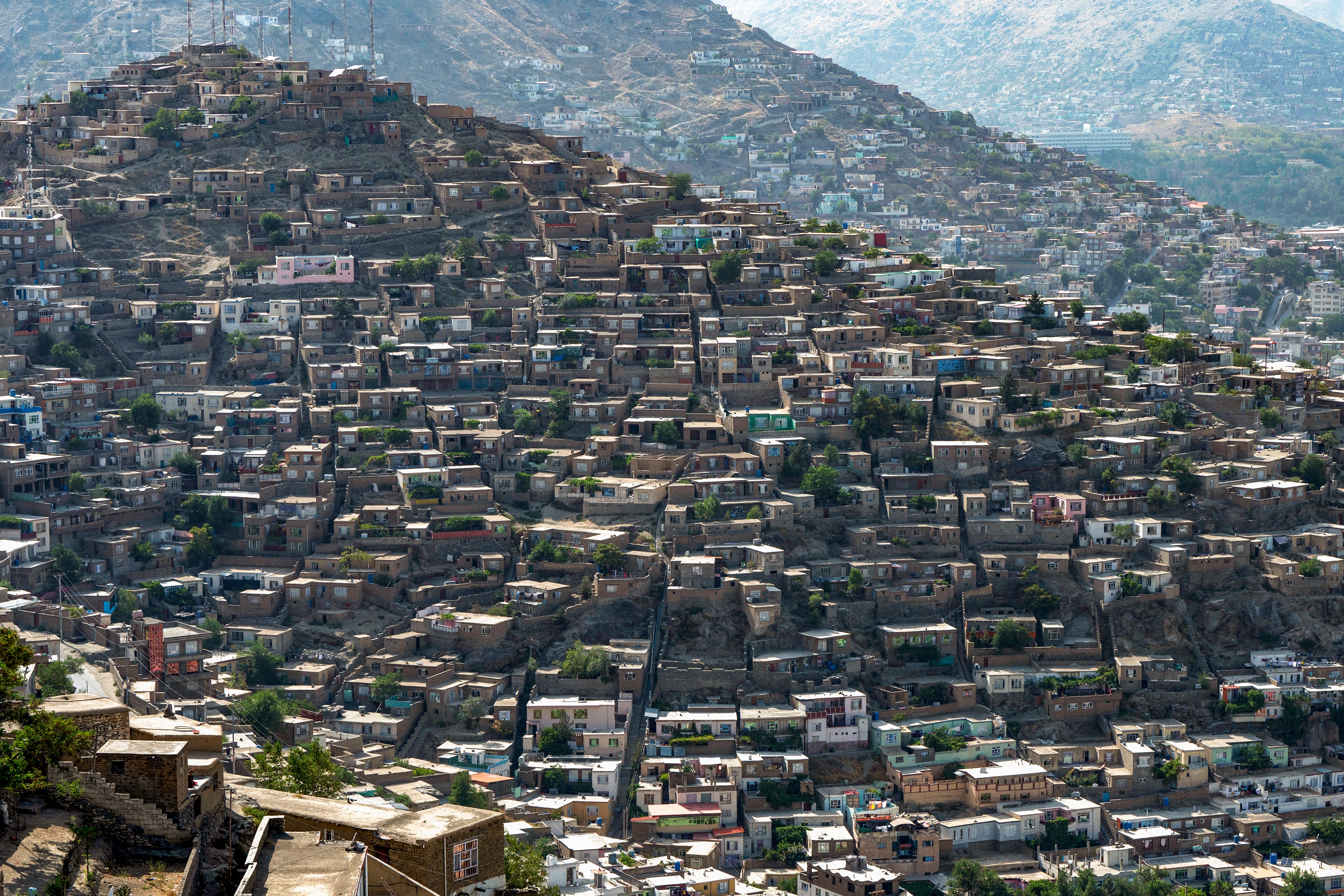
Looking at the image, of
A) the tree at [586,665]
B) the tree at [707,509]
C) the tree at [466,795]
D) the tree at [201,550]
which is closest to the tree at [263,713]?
the tree at [466,795]

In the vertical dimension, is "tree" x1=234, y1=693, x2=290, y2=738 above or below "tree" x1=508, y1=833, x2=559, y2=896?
below

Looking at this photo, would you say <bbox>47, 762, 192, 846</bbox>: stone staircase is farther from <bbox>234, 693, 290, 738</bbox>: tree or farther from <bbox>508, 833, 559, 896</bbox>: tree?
<bbox>234, 693, 290, 738</bbox>: tree

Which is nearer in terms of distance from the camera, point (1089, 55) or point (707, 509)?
point (707, 509)

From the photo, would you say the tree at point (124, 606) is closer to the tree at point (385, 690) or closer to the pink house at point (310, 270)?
the tree at point (385, 690)

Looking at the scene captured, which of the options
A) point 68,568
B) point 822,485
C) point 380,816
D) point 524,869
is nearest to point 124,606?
point 68,568

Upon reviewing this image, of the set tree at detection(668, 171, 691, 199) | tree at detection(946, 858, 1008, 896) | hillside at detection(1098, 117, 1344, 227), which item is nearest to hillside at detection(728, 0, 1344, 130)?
hillside at detection(1098, 117, 1344, 227)

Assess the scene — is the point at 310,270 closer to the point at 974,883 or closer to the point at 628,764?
the point at 628,764

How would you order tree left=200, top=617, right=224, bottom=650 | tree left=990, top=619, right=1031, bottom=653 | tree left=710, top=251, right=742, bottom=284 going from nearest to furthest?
tree left=200, top=617, right=224, bottom=650 < tree left=990, top=619, right=1031, bottom=653 < tree left=710, top=251, right=742, bottom=284

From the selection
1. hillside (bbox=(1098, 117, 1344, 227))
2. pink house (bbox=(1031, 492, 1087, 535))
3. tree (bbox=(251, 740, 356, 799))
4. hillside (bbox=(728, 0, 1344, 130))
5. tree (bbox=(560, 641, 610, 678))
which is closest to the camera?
tree (bbox=(251, 740, 356, 799))
